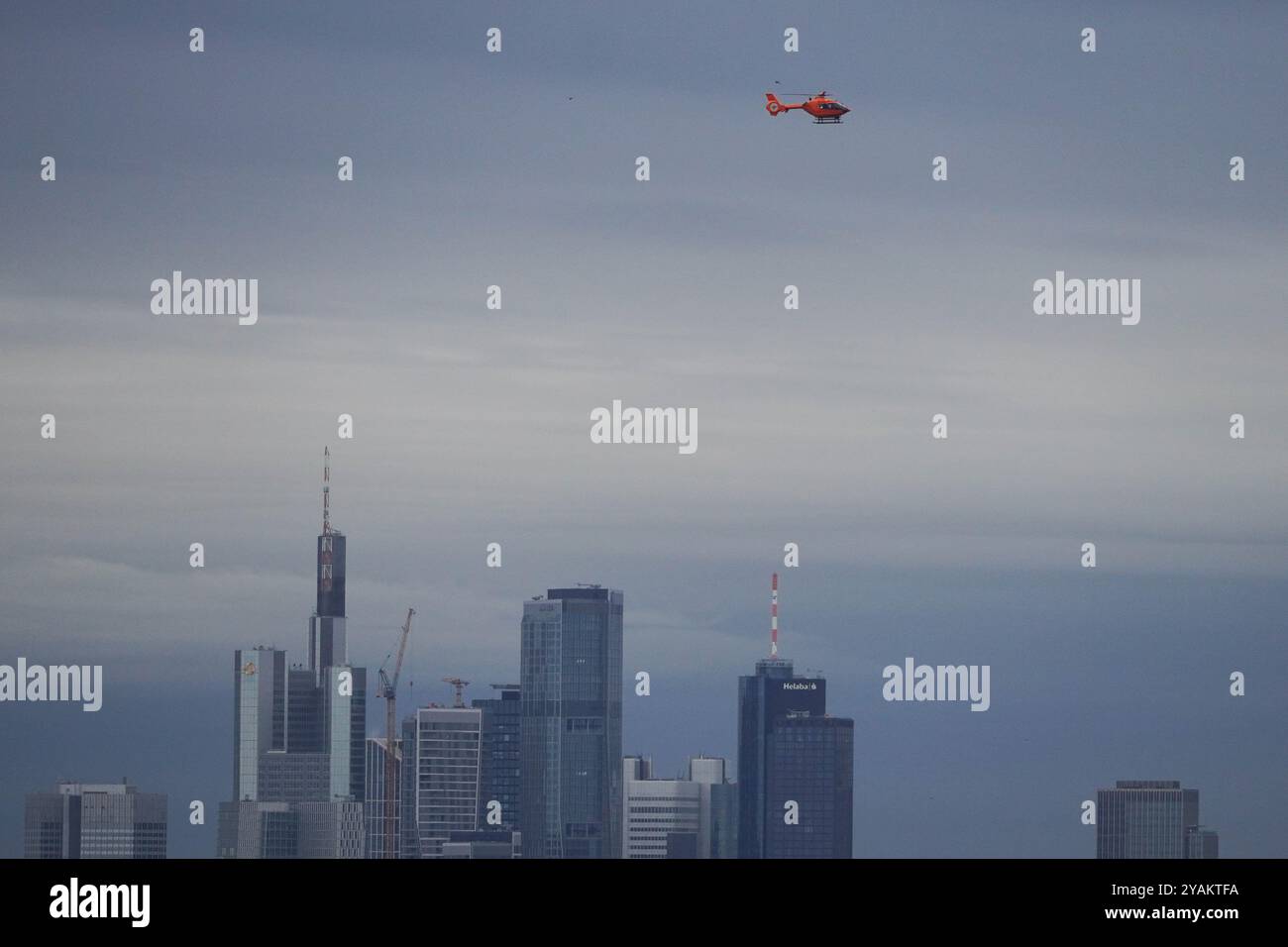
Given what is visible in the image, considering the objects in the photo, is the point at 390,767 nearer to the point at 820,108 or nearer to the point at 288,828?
the point at 288,828

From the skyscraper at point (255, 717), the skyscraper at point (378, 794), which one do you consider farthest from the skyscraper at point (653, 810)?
the skyscraper at point (255, 717)

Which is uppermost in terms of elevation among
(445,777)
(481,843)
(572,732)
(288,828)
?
(572,732)


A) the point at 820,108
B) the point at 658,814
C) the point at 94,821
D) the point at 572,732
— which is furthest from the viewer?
the point at 572,732

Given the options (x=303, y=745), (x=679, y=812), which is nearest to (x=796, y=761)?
(x=679, y=812)

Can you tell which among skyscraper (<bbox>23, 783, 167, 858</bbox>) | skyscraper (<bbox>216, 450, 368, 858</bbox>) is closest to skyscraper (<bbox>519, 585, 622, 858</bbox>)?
skyscraper (<bbox>216, 450, 368, 858</bbox>)

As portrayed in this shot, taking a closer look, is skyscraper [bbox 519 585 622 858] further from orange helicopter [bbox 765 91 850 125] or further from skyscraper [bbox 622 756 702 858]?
orange helicopter [bbox 765 91 850 125]
